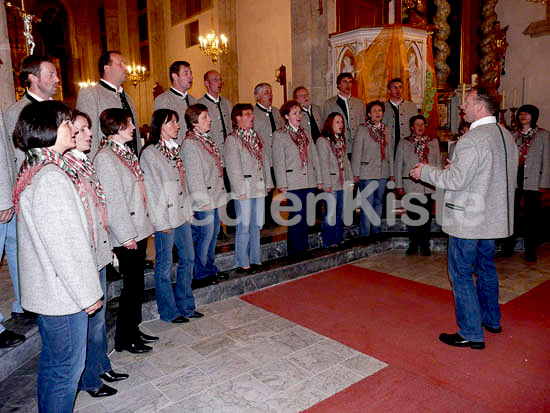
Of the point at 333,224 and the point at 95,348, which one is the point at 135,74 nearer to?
the point at 333,224

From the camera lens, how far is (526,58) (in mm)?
8906

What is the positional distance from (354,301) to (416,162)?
2.06 m

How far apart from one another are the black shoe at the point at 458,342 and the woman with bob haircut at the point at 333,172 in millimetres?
2191

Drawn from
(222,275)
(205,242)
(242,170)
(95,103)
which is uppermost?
(95,103)

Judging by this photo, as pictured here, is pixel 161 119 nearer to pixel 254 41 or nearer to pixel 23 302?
pixel 23 302

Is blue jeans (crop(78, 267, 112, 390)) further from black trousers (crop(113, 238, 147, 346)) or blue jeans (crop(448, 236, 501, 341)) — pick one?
blue jeans (crop(448, 236, 501, 341))

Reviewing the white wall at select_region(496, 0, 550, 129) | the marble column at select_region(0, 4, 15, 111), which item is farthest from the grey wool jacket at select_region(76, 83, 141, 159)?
the white wall at select_region(496, 0, 550, 129)

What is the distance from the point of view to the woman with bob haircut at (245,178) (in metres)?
4.03

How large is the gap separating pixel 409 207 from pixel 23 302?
171 inches

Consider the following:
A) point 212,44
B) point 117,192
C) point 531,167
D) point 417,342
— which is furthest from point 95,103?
point 212,44

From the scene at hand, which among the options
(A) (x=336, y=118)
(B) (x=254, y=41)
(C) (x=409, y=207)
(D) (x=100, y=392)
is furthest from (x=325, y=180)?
(B) (x=254, y=41)

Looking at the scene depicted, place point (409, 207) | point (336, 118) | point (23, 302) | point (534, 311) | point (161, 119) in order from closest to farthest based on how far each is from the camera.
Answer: point (23, 302)
point (161, 119)
point (534, 311)
point (336, 118)
point (409, 207)

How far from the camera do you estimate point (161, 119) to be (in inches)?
124

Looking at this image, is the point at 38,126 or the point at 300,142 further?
the point at 300,142
